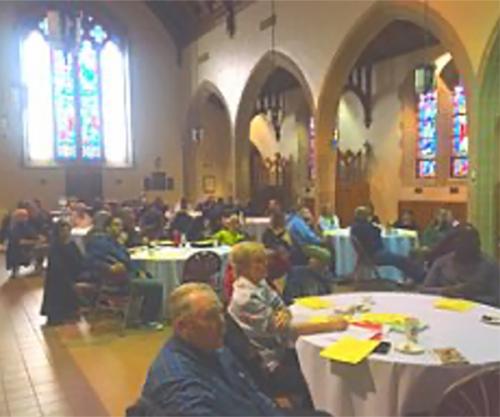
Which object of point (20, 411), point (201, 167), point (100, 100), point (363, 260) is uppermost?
point (100, 100)

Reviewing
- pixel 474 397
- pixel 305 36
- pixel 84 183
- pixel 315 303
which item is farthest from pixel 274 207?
pixel 84 183

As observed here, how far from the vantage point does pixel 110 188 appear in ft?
54.6

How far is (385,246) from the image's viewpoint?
795 cm

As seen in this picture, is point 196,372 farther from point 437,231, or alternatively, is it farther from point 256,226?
point 256,226

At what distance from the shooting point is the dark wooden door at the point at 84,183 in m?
16.2

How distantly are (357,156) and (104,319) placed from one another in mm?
8714

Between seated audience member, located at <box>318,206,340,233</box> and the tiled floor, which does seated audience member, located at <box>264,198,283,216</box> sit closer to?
seated audience member, located at <box>318,206,340,233</box>

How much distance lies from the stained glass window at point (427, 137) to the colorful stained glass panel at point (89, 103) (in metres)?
8.50

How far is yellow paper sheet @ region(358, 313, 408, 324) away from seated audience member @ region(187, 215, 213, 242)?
6302mm

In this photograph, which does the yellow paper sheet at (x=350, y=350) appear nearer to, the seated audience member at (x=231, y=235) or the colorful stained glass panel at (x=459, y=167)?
the seated audience member at (x=231, y=235)

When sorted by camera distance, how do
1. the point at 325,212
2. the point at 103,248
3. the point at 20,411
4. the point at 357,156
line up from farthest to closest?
the point at 357,156, the point at 325,212, the point at 103,248, the point at 20,411

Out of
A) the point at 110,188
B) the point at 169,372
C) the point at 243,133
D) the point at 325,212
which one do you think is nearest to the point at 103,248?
the point at 325,212

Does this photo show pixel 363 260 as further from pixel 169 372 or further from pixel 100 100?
pixel 100 100

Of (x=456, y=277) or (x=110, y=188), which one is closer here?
(x=456, y=277)
